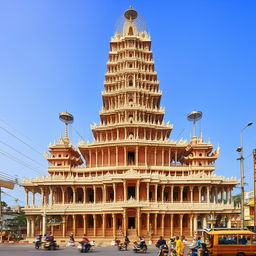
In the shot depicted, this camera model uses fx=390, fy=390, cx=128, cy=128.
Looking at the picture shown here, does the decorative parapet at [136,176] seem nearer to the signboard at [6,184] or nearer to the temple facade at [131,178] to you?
the temple facade at [131,178]

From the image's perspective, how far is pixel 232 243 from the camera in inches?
1142

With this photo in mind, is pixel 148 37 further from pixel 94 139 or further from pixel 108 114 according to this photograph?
pixel 94 139

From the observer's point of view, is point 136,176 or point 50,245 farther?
point 136,176

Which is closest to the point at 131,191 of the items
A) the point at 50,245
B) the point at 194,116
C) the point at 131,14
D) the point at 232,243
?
the point at 194,116

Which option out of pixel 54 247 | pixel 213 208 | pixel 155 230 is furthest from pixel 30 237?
pixel 213 208

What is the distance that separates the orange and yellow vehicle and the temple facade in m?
31.5

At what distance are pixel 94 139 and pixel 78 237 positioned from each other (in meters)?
19.4

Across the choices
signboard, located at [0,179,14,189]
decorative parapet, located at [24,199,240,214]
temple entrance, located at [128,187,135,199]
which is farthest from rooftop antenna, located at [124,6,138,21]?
signboard, located at [0,179,14,189]

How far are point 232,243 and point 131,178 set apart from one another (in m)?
34.7

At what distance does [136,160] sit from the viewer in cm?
Result: 6906

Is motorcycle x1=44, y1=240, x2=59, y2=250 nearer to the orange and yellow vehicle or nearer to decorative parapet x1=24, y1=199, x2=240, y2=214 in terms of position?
the orange and yellow vehicle

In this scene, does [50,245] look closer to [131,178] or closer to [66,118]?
[131,178]

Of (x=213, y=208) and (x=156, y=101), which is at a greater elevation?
(x=156, y=101)

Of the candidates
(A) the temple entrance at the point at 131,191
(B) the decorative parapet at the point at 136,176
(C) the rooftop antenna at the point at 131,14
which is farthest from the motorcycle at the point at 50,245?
(C) the rooftop antenna at the point at 131,14
